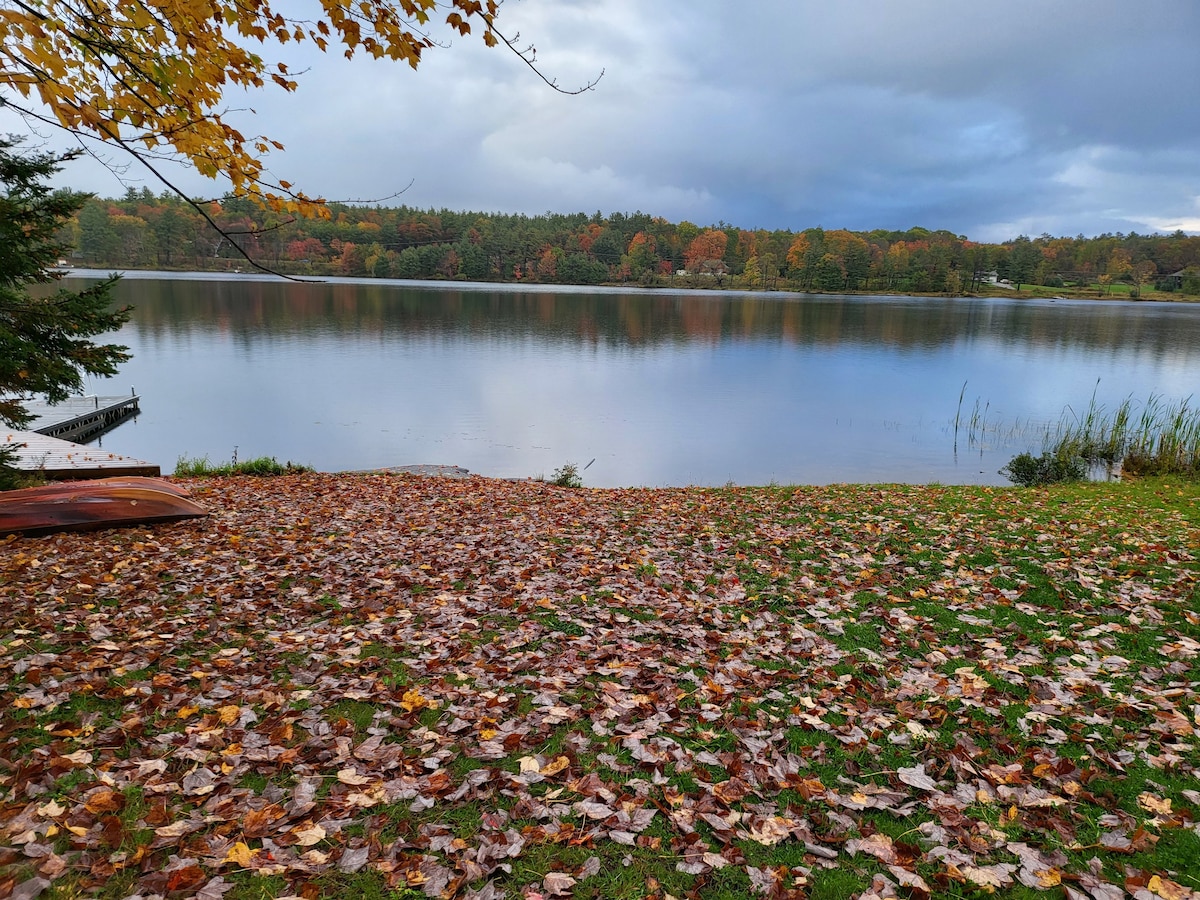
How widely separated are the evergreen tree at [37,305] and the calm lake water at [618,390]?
10.0 metres

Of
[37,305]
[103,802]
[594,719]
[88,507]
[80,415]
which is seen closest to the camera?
[103,802]

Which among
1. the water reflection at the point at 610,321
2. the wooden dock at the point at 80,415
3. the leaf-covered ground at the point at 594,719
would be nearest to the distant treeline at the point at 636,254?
the water reflection at the point at 610,321

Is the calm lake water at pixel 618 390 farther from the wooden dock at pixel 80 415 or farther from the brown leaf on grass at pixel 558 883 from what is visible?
the brown leaf on grass at pixel 558 883

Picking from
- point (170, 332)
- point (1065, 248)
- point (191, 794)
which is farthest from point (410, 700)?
point (1065, 248)

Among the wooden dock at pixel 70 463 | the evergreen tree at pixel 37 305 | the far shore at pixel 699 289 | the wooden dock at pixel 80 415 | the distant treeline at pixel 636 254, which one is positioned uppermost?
the distant treeline at pixel 636 254

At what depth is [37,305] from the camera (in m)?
11.9

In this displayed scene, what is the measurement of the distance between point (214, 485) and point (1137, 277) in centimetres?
20445

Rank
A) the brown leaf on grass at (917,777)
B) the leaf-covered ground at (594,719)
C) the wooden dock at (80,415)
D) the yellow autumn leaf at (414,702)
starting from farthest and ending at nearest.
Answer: the wooden dock at (80,415), the yellow autumn leaf at (414,702), the brown leaf on grass at (917,777), the leaf-covered ground at (594,719)

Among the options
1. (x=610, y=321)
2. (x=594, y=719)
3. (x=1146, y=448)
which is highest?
(x=610, y=321)

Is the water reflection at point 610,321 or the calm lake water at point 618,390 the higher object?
the water reflection at point 610,321

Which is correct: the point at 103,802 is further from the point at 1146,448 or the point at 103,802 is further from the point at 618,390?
the point at 618,390

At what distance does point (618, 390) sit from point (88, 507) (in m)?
29.4

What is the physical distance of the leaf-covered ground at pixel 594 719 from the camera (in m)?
3.50

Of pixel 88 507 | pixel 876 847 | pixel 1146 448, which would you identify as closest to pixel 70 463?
pixel 88 507
